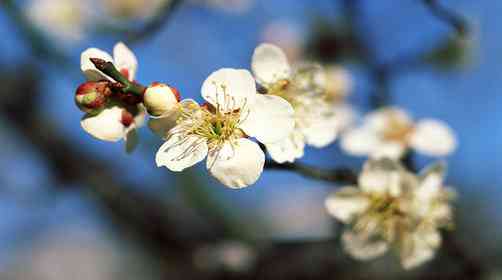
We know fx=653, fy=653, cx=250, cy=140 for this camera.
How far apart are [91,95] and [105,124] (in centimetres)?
5

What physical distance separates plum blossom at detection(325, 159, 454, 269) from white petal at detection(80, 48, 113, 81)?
46cm

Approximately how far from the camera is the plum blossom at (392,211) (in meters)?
1.12

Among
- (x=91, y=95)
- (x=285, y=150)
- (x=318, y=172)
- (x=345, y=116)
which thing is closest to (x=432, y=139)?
(x=345, y=116)

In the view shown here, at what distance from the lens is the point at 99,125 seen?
34.2 inches

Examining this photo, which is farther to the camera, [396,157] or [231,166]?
[396,157]

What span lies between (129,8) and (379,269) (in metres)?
1.40

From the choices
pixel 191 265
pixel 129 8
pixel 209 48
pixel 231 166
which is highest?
pixel 209 48

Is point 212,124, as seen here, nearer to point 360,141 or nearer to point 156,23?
point 156,23

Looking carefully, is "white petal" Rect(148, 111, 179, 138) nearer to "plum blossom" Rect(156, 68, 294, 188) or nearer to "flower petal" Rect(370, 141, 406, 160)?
"plum blossom" Rect(156, 68, 294, 188)

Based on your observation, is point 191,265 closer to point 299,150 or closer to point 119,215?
point 119,215

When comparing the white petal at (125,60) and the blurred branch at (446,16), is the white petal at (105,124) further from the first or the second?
the blurred branch at (446,16)

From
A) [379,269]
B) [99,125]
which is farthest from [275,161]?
[379,269]

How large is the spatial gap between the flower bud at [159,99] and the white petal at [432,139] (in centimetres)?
71

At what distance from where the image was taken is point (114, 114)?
873 mm
